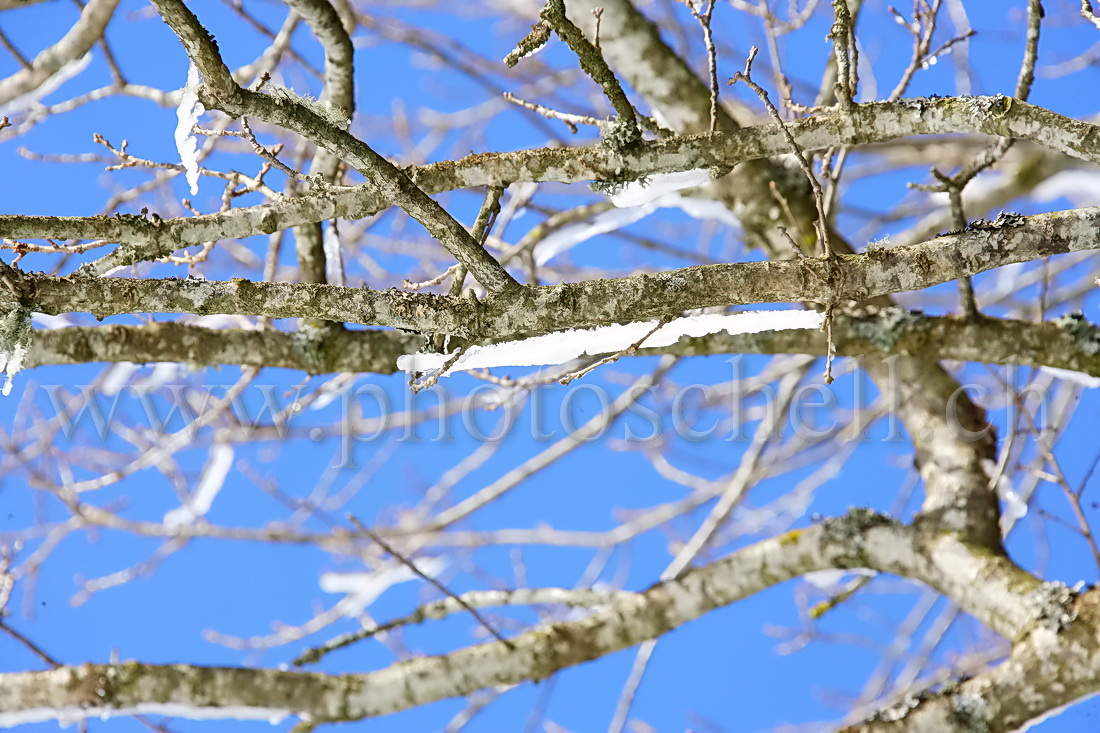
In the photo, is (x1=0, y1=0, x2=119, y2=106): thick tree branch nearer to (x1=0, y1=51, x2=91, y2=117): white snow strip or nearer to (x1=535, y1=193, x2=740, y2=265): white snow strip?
(x1=0, y1=51, x2=91, y2=117): white snow strip

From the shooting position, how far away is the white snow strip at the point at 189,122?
1153mm

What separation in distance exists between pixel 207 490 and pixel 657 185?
2.08 metres

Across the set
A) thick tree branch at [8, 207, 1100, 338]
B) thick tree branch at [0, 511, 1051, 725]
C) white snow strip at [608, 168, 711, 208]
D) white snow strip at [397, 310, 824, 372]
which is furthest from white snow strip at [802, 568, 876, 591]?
white snow strip at [608, 168, 711, 208]

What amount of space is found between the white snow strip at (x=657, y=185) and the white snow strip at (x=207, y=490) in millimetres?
1952

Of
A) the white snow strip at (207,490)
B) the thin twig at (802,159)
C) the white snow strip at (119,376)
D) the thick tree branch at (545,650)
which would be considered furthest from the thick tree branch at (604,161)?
the white snow strip at (207,490)

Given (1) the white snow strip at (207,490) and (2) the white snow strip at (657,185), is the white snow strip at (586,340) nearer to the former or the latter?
(2) the white snow strip at (657,185)

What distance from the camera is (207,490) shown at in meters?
2.91

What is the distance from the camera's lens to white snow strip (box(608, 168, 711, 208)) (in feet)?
4.66

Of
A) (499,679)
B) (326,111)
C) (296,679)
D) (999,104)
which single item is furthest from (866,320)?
(296,679)

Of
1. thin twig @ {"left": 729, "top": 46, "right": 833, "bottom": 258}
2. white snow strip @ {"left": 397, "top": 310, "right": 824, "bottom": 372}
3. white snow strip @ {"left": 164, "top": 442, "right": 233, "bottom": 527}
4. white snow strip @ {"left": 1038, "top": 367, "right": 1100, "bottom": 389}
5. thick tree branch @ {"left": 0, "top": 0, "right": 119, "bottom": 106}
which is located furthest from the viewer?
white snow strip @ {"left": 164, "top": 442, "right": 233, "bottom": 527}

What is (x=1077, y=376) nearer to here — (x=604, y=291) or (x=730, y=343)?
(x=730, y=343)

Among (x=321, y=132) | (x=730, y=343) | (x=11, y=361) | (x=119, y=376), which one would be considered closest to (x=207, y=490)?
(x=119, y=376)

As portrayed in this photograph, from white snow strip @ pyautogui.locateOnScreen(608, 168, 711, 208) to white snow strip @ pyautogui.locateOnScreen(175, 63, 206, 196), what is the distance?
65 centimetres

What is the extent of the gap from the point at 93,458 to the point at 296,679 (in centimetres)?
208
